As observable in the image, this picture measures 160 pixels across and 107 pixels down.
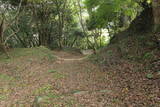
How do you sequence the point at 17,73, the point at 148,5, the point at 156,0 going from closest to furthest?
the point at 156,0 < the point at 17,73 < the point at 148,5

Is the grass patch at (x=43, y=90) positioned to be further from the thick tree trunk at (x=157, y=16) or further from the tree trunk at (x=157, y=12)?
the tree trunk at (x=157, y=12)

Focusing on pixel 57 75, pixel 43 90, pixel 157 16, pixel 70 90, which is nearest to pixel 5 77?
pixel 57 75

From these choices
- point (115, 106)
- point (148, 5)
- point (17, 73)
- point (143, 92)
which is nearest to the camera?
point (115, 106)

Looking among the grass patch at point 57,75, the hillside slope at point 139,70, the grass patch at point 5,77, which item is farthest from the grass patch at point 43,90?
the hillside slope at point 139,70

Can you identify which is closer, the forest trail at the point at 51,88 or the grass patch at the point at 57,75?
the forest trail at the point at 51,88

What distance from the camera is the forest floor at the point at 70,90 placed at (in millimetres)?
4570

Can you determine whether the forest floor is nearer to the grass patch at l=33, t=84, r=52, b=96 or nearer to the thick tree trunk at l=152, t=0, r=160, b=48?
the grass patch at l=33, t=84, r=52, b=96

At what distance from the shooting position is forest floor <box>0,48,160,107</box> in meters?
4.57

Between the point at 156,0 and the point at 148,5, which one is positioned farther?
the point at 148,5

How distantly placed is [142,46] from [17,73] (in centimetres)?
689

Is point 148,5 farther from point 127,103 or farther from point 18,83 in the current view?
point 18,83

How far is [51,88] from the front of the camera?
6539mm

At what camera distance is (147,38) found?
26.0ft

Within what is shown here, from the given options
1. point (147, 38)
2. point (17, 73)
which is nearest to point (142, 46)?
point (147, 38)
